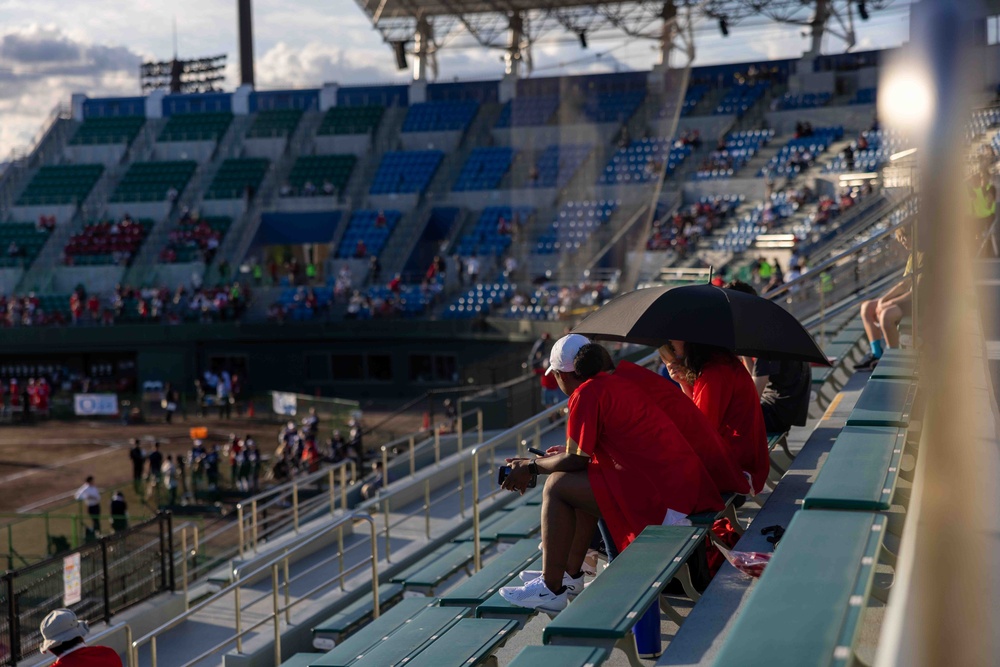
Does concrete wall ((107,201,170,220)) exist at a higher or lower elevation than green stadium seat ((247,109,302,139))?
lower

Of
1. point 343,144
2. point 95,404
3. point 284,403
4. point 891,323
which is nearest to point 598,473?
point 891,323

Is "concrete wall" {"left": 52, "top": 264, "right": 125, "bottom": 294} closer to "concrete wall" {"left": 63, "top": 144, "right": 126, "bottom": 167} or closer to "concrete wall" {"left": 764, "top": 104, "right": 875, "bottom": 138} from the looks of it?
"concrete wall" {"left": 63, "top": 144, "right": 126, "bottom": 167}

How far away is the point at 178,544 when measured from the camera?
13.8 metres

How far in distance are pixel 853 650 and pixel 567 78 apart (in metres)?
33.7

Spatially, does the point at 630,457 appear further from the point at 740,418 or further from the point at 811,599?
the point at 811,599

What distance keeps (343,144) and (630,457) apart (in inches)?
1325

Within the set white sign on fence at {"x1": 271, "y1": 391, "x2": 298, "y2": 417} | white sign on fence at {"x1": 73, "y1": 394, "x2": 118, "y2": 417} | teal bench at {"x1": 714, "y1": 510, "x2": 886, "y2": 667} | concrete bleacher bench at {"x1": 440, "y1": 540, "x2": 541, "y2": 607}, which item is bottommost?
white sign on fence at {"x1": 73, "y1": 394, "x2": 118, "y2": 417}

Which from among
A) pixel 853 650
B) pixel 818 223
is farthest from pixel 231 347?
pixel 853 650

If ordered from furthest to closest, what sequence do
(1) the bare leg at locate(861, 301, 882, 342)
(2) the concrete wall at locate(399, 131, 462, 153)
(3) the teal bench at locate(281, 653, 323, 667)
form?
(2) the concrete wall at locate(399, 131, 462, 153)
(1) the bare leg at locate(861, 301, 882, 342)
(3) the teal bench at locate(281, 653, 323, 667)

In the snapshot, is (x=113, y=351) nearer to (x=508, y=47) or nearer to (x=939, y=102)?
(x=508, y=47)

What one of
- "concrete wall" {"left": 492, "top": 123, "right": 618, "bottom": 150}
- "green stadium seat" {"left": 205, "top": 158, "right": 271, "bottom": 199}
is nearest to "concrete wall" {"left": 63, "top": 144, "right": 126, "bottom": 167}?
"green stadium seat" {"left": 205, "top": 158, "right": 271, "bottom": 199}

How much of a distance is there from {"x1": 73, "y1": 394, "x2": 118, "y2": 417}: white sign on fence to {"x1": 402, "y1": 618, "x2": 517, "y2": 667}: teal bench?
2567 cm

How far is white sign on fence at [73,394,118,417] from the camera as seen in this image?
28078 mm

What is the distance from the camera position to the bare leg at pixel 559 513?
172 inches
